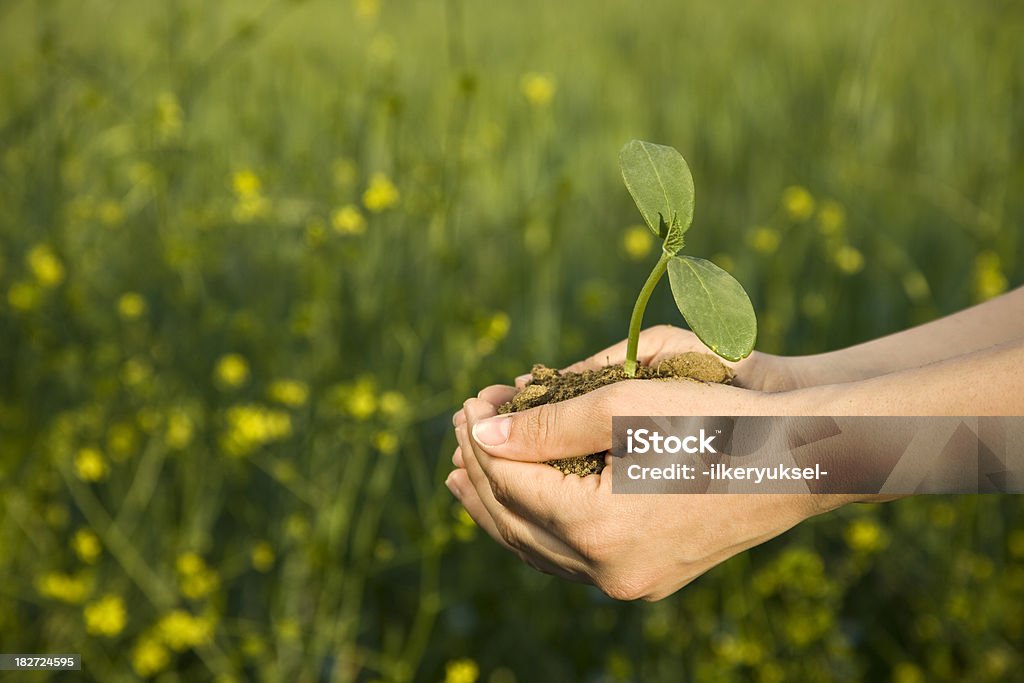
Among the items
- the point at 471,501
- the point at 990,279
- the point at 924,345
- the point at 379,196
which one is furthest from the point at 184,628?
the point at 990,279

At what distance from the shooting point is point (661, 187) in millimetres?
864

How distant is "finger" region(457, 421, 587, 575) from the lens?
3.12 feet

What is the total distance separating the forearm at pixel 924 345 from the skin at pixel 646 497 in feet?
0.42

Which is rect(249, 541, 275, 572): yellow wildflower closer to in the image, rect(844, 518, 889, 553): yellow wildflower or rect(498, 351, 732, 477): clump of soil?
rect(498, 351, 732, 477): clump of soil

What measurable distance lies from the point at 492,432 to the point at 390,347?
801 millimetres

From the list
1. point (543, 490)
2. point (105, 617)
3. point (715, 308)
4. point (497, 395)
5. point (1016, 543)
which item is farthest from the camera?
point (1016, 543)

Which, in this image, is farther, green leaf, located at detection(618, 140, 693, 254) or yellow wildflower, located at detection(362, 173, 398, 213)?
yellow wildflower, located at detection(362, 173, 398, 213)

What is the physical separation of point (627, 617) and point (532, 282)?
24.3 inches

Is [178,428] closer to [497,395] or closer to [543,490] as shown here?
[497,395]

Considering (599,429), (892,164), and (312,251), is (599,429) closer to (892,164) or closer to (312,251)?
(312,251)

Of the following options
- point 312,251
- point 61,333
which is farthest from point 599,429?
point 61,333

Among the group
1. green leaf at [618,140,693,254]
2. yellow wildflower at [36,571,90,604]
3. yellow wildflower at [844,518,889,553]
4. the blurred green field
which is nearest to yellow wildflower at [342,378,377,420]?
the blurred green field

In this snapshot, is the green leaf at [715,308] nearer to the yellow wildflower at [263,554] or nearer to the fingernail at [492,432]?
the fingernail at [492,432]

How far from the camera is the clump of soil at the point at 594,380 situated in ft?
3.01
